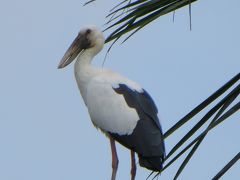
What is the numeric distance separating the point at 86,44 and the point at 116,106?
102 cm

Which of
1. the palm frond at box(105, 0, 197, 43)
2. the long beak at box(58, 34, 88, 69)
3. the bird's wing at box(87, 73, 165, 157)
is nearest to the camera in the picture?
the palm frond at box(105, 0, 197, 43)

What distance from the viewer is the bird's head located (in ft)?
22.2

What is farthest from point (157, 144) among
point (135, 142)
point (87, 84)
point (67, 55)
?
point (67, 55)

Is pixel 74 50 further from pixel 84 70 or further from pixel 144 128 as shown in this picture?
pixel 144 128

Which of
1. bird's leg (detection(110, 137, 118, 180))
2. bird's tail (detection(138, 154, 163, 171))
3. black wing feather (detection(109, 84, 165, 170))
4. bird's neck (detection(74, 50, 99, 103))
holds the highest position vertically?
bird's neck (detection(74, 50, 99, 103))

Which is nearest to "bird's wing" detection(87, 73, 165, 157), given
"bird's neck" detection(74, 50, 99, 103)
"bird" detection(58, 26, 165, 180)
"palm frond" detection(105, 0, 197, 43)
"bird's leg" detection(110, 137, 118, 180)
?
"bird" detection(58, 26, 165, 180)

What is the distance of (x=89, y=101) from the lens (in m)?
6.32

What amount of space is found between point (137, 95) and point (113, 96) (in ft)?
0.94

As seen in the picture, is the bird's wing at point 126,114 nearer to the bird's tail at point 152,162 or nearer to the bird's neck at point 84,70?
the bird's tail at point 152,162

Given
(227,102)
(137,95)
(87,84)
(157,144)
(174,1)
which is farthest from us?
(87,84)

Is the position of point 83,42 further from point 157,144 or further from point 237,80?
point 237,80

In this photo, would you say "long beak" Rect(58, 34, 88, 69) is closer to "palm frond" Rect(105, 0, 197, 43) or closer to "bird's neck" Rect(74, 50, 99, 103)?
"bird's neck" Rect(74, 50, 99, 103)

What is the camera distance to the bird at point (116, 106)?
561 cm

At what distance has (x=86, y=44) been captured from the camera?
6.83 metres
